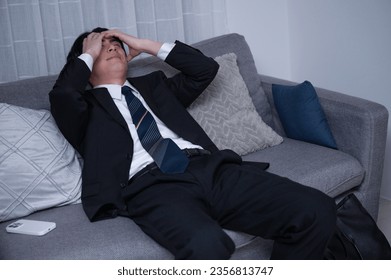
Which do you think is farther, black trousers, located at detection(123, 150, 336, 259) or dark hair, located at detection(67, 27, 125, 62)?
dark hair, located at detection(67, 27, 125, 62)

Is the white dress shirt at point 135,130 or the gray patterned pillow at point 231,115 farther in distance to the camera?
the gray patterned pillow at point 231,115

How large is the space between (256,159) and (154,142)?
56cm

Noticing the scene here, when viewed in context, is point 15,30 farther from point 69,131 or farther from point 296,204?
point 296,204

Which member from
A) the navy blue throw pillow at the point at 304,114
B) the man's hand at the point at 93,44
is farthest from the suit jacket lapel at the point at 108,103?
the navy blue throw pillow at the point at 304,114

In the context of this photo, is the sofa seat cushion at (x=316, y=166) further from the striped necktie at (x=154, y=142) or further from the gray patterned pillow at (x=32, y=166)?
the gray patterned pillow at (x=32, y=166)

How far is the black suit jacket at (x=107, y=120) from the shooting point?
192 centimetres

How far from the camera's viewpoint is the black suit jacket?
75.6 inches

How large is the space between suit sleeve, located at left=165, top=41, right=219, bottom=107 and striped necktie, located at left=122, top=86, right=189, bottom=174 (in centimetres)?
25

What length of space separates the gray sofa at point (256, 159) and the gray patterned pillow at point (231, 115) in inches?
2.3

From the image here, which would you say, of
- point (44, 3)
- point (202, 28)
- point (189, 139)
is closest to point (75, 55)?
point (44, 3)

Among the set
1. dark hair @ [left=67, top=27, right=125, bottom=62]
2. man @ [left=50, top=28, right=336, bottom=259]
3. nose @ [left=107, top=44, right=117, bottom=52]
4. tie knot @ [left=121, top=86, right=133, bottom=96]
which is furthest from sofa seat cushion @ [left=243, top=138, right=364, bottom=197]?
dark hair @ [left=67, top=27, right=125, bottom=62]

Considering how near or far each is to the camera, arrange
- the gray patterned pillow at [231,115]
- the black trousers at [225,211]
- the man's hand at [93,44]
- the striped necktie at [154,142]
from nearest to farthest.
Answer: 1. the black trousers at [225,211]
2. the striped necktie at [154,142]
3. the man's hand at [93,44]
4. the gray patterned pillow at [231,115]

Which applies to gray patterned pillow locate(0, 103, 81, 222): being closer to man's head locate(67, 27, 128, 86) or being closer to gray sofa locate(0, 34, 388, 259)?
gray sofa locate(0, 34, 388, 259)

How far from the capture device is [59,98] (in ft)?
6.40
